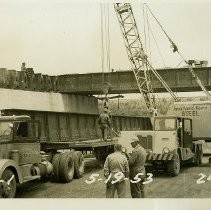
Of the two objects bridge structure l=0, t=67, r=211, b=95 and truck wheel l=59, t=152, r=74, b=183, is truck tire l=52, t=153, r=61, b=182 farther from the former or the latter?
bridge structure l=0, t=67, r=211, b=95

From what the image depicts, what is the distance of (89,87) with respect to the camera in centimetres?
2666

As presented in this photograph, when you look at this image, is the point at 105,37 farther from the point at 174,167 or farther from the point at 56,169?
the point at 174,167

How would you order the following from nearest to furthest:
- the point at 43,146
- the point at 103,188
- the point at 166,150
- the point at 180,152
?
the point at 103,188
the point at 43,146
the point at 166,150
the point at 180,152

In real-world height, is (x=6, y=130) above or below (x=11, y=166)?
above

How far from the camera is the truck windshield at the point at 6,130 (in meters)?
8.46

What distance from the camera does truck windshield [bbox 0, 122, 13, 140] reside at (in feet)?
27.8

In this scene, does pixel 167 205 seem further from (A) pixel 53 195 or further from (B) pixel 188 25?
(B) pixel 188 25

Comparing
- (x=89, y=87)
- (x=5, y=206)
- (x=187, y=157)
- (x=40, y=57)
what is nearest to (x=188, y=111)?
(x=187, y=157)

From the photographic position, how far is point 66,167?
9906mm

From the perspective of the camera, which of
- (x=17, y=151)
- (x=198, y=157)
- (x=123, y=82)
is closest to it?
(x=17, y=151)

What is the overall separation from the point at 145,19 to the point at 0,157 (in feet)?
12.2

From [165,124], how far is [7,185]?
4911mm

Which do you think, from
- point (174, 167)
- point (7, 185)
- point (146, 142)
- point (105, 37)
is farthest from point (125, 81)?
point (7, 185)

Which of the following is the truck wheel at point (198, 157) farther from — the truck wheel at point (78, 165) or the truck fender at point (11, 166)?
the truck fender at point (11, 166)
